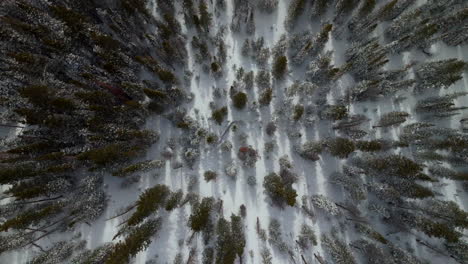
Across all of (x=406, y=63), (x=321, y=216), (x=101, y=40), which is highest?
(x=101, y=40)

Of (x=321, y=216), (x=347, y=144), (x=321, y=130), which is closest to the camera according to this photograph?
(x=347, y=144)

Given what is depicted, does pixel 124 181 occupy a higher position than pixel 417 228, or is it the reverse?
pixel 124 181

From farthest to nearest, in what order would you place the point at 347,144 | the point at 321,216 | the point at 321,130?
the point at 321,130 → the point at 321,216 → the point at 347,144

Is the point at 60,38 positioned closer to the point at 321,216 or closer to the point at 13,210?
the point at 13,210

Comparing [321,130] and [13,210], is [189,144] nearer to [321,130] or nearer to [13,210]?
[321,130]

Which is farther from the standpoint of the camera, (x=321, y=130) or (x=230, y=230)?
(x=321, y=130)

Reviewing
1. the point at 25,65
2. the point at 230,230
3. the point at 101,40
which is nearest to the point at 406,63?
the point at 230,230
